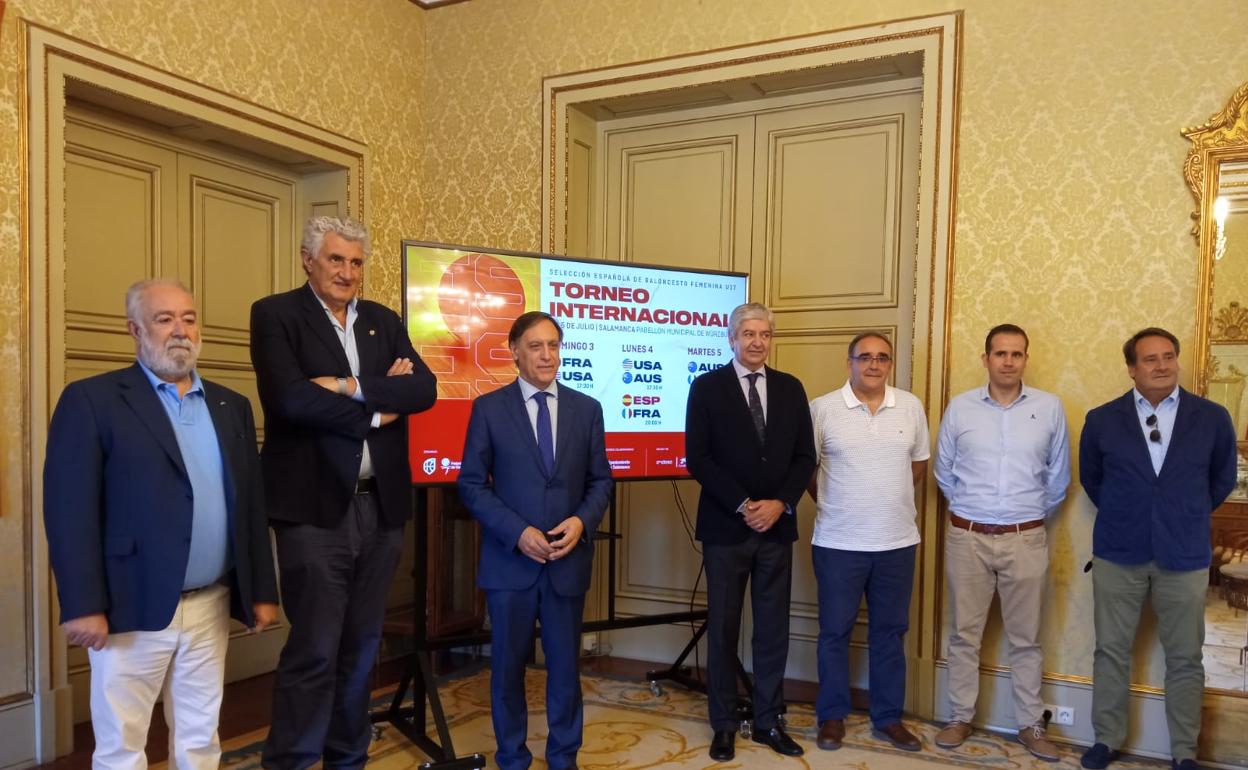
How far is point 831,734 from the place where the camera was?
332 cm

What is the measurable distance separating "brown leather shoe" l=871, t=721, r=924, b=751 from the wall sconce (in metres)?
2.02

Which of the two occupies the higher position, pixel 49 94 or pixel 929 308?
pixel 49 94

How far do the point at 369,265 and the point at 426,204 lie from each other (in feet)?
1.89

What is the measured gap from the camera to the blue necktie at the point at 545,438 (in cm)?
284

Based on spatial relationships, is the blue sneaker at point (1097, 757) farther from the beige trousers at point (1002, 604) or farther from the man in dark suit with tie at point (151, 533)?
the man in dark suit with tie at point (151, 533)

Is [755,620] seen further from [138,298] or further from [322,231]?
[138,298]

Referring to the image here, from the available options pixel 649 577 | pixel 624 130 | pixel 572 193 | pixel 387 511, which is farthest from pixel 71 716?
pixel 624 130

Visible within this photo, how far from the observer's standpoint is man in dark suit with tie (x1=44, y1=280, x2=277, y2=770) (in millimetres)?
2008

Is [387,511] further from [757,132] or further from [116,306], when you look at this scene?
[757,132]

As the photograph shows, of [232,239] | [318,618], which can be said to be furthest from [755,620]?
[232,239]

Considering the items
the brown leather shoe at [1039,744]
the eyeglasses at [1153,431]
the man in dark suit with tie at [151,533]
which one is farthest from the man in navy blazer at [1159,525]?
the man in dark suit with tie at [151,533]

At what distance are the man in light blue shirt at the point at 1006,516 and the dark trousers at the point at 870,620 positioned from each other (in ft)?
0.83

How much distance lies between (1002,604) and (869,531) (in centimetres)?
63

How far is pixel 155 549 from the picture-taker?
6.75 ft
